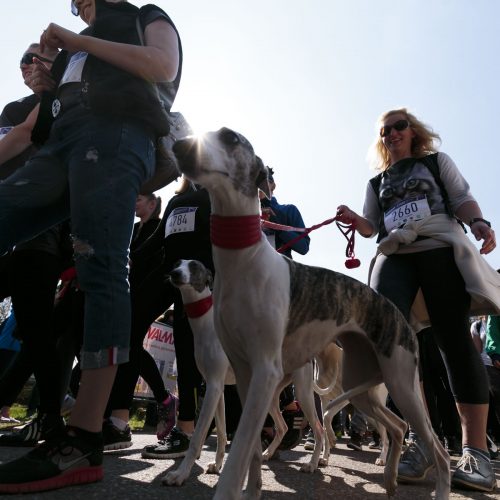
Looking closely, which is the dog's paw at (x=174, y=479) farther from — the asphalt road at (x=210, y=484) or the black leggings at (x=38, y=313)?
the black leggings at (x=38, y=313)

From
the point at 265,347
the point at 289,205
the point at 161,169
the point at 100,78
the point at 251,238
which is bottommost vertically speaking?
the point at 265,347

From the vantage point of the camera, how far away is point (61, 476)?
2.00m

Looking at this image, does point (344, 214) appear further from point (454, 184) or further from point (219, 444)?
point (219, 444)

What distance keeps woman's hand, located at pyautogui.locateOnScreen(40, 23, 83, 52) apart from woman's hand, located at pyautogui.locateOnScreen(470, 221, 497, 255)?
2534 millimetres

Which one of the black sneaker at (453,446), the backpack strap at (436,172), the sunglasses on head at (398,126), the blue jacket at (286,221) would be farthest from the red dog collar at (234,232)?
the black sneaker at (453,446)

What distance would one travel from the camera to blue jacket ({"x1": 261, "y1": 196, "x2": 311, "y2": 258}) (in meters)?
4.65

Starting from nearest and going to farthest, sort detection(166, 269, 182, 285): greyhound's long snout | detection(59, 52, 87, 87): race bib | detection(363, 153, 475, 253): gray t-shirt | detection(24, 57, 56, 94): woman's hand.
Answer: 1. detection(59, 52, 87, 87): race bib
2. detection(24, 57, 56, 94): woman's hand
3. detection(363, 153, 475, 253): gray t-shirt
4. detection(166, 269, 182, 285): greyhound's long snout

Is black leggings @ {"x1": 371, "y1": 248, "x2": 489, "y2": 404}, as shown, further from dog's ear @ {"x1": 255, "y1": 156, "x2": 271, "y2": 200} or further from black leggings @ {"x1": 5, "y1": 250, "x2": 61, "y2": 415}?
black leggings @ {"x1": 5, "y1": 250, "x2": 61, "y2": 415}

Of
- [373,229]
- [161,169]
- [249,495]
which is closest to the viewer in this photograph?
[249,495]

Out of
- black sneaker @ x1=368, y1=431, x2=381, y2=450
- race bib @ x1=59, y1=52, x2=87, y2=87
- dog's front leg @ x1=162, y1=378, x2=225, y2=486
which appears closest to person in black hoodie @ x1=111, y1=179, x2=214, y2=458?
dog's front leg @ x1=162, y1=378, x2=225, y2=486

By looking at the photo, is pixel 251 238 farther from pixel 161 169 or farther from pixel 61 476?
pixel 61 476

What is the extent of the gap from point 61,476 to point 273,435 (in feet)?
8.04

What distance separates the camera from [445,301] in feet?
10.3

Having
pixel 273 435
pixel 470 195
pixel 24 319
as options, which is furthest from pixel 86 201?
pixel 273 435
